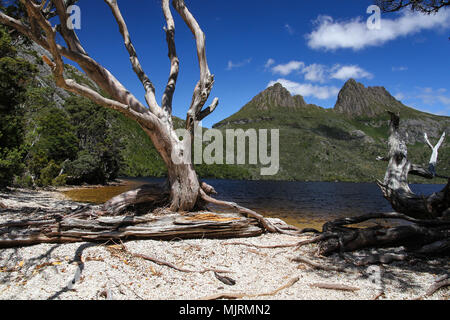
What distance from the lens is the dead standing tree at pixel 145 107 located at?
5691 millimetres

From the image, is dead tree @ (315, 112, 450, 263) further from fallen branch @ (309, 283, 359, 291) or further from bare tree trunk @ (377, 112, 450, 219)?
fallen branch @ (309, 283, 359, 291)

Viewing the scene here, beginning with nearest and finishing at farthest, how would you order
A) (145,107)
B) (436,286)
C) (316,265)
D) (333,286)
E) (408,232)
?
(436,286) → (333,286) → (316,265) → (408,232) → (145,107)

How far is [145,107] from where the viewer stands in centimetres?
716

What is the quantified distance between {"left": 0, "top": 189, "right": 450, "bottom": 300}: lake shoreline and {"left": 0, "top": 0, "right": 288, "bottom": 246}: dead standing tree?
671mm

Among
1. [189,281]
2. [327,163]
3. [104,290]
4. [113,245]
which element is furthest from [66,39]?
[327,163]

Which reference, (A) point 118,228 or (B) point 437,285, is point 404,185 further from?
(A) point 118,228

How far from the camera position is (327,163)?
5241 inches

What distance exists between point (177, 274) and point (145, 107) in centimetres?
467

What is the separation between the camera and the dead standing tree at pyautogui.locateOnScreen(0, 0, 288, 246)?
569 cm

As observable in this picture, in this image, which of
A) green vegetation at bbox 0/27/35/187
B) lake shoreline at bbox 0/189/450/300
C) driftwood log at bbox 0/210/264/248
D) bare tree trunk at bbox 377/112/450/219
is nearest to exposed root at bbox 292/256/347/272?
lake shoreline at bbox 0/189/450/300

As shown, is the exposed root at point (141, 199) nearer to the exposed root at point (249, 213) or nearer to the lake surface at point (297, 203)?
the exposed root at point (249, 213)

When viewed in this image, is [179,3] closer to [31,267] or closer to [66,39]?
[66,39]

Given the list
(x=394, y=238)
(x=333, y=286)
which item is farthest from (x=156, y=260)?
(x=394, y=238)

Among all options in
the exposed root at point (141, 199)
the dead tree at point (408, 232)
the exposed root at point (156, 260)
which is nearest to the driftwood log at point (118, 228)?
the exposed root at point (156, 260)
